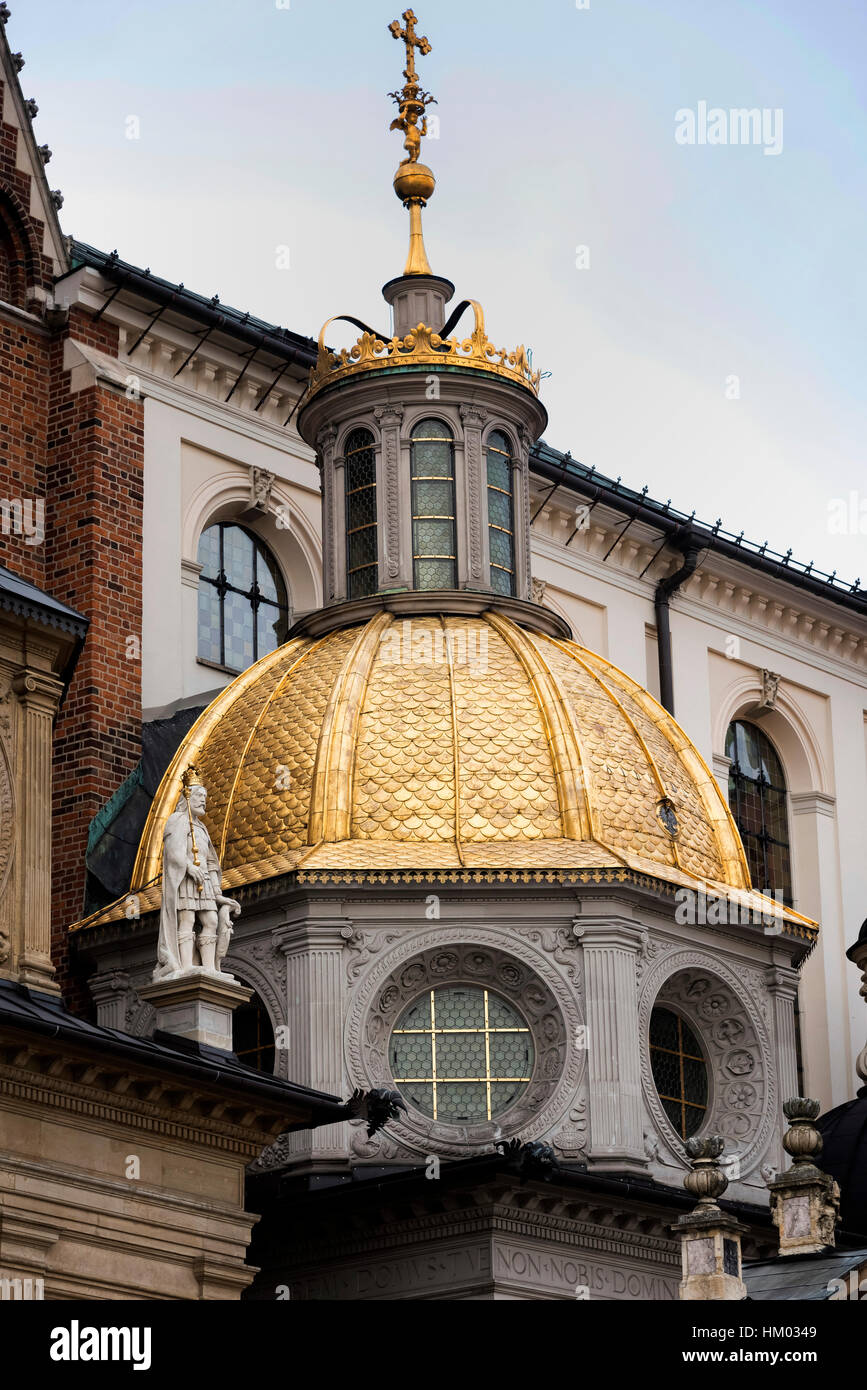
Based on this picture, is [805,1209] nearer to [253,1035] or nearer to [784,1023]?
[784,1023]

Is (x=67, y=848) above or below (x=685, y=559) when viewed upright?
below

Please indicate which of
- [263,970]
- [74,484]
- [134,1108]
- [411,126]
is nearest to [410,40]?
[411,126]

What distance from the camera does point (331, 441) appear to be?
35.2m

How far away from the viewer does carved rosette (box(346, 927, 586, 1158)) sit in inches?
1175

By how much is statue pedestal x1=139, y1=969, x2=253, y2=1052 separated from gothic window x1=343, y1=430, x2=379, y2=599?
8.37m

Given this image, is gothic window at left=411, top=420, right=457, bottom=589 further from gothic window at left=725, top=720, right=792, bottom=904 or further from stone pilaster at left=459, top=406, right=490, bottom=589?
gothic window at left=725, top=720, right=792, bottom=904

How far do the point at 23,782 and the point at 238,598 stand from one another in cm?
1307

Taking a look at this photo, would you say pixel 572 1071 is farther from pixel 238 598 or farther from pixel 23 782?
pixel 238 598

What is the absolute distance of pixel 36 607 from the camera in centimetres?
2545

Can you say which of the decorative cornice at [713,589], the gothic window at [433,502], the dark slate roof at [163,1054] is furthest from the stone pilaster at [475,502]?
the dark slate roof at [163,1054]

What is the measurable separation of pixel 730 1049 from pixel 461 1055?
3.10m

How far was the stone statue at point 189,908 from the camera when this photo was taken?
27109mm

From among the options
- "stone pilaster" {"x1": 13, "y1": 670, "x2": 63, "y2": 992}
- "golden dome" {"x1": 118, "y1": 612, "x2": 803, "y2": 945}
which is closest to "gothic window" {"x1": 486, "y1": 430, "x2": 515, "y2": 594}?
"golden dome" {"x1": 118, "y1": 612, "x2": 803, "y2": 945}
